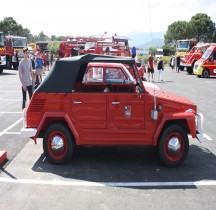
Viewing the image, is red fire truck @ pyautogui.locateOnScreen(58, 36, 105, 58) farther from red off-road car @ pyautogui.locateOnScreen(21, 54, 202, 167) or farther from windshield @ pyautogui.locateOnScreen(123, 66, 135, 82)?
red off-road car @ pyautogui.locateOnScreen(21, 54, 202, 167)

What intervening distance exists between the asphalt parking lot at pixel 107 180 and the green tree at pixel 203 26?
79.4 metres

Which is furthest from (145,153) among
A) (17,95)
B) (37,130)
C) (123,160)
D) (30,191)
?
(17,95)

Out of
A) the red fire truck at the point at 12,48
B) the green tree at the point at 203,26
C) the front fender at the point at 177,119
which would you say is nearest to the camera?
the front fender at the point at 177,119

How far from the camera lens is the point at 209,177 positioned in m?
6.09

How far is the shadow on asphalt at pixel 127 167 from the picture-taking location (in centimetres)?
609

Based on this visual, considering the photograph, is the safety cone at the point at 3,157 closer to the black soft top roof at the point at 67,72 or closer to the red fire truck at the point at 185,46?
the black soft top roof at the point at 67,72

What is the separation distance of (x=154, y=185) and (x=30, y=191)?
1827 millimetres

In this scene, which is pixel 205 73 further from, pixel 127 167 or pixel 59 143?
pixel 59 143

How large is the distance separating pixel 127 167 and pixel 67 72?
1.97 meters

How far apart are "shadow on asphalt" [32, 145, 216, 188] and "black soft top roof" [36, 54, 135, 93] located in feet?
4.41

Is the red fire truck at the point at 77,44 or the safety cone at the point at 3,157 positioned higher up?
the red fire truck at the point at 77,44

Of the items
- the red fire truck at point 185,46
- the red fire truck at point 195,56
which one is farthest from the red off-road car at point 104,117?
the red fire truck at point 185,46

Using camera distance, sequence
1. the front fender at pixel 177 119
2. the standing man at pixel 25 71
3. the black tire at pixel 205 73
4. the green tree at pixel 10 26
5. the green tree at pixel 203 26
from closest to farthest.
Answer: the front fender at pixel 177 119
the standing man at pixel 25 71
the black tire at pixel 205 73
the green tree at pixel 203 26
the green tree at pixel 10 26

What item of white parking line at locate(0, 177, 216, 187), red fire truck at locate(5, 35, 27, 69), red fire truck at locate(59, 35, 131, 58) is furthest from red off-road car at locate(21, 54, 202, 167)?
red fire truck at locate(5, 35, 27, 69)
